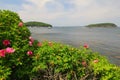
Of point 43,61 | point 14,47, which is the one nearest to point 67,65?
point 43,61

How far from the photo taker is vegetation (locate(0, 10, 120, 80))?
771 cm

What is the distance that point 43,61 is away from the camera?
8.23m

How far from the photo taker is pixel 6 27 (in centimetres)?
848

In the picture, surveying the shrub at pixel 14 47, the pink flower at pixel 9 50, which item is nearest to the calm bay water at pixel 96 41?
the shrub at pixel 14 47

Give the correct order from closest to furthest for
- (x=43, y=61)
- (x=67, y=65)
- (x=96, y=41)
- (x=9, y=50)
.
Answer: (x=9, y=50) < (x=67, y=65) < (x=43, y=61) < (x=96, y=41)

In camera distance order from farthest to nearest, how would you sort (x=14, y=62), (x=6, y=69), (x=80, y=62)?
(x=80, y=62), (x=14, y=62), (x=6, y=69)

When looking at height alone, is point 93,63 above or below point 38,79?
above

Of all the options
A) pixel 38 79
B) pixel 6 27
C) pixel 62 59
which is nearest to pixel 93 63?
pixel 62 59

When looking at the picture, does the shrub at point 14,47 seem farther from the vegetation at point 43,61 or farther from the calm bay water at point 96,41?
the calm bay water at point 96,41

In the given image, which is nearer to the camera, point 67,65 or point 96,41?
point 67,65

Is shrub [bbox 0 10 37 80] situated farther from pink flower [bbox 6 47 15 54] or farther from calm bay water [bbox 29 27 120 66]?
calm bay water [bbox 29 27 120 66]

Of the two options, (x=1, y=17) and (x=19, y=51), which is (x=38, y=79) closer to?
(x=19, y=51)

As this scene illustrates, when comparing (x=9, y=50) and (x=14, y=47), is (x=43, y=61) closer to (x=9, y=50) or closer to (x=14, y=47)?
(x=14, y=47)

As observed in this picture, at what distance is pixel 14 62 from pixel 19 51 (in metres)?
0.45
